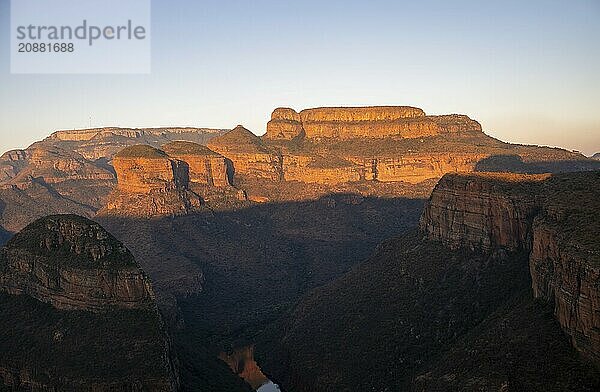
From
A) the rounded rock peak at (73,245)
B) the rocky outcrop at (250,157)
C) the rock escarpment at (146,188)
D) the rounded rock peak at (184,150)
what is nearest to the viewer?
the rounded rock peak at (73,245)

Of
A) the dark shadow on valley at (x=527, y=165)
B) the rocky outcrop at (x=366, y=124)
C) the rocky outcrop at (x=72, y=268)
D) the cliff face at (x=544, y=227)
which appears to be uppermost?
the rocky outcrop at (x=366, y=124)

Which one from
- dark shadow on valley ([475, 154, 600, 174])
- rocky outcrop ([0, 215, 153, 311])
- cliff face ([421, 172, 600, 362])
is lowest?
rocky outcrop ([0, 215, 153, 311])

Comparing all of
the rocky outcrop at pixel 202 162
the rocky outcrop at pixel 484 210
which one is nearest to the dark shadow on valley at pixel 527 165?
the rocky outcrop at pixel 484 210

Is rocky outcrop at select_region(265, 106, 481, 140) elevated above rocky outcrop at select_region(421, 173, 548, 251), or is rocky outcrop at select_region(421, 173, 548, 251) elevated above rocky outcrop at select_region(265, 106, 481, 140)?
rocky outcrop at select_region(265, 106, 481, 140)

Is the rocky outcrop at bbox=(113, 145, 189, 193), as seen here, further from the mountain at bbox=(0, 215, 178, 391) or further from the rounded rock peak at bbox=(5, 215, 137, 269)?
the mountain at bbox=(0, 215, 178, 391)

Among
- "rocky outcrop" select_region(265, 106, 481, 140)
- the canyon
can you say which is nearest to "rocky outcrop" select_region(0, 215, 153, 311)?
the canyon

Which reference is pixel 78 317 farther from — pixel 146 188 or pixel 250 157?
pixel 250 157

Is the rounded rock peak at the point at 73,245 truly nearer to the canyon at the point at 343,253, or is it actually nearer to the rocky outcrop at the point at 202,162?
the canyon at the point at 343,253

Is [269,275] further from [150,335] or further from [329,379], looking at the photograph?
[150,335]

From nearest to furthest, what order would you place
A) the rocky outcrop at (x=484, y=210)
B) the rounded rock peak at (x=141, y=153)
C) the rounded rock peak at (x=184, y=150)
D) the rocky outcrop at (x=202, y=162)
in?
the rocky outcrop at (x=484, y=210), the rounded rock peak at (x=141, y=153), the rocky outcrop at (x=202, y=162), the rounded rock peak at (x=184, y=150)
